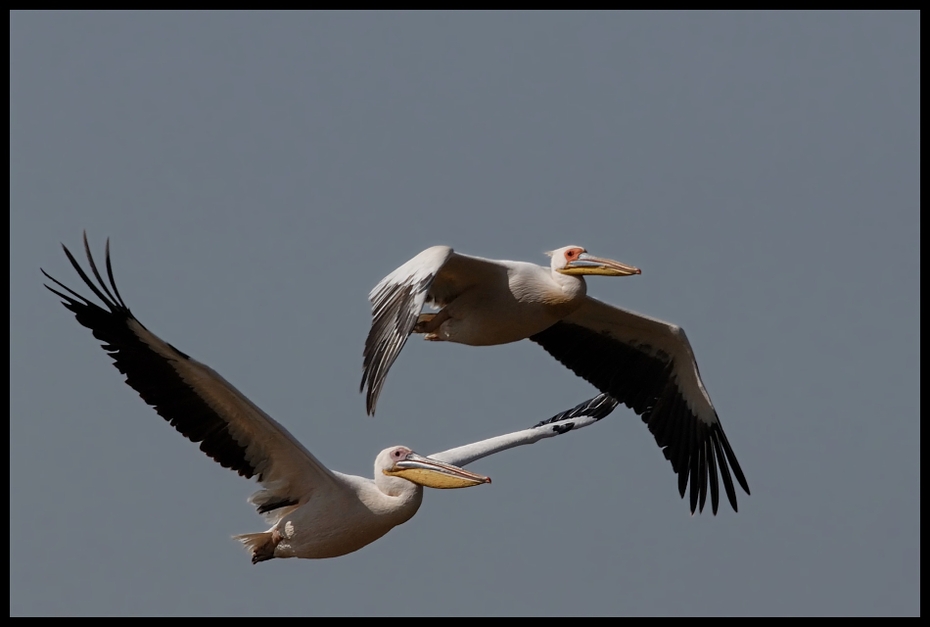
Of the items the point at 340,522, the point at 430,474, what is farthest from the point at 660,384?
the point at 340,522

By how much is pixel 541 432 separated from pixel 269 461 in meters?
3.24

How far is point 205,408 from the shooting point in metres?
10.8

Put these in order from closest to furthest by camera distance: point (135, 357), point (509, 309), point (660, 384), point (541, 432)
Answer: point (135, 357), point (509, 309), point (541, 432), point (660, 384)

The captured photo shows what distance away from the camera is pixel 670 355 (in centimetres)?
1387

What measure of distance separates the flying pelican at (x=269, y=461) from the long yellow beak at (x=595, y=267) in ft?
6.19

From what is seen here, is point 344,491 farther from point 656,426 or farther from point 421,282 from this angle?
point 656,426

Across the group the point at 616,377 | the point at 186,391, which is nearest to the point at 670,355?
the point at 616,377

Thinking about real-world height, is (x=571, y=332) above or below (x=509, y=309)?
above

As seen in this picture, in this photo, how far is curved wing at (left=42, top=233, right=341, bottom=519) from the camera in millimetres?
10461

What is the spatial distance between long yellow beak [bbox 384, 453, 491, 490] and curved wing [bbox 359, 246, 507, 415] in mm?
790

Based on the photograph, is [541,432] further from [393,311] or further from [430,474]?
[393,311]

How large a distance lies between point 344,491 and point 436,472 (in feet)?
2.31

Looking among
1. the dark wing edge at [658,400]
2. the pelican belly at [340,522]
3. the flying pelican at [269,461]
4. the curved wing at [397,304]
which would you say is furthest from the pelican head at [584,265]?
the pelican belly at [340,522]

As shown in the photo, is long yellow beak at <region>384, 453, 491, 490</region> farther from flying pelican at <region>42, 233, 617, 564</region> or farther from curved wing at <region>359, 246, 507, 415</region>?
curved wing at <region>359, 246, 507, 415</region>
